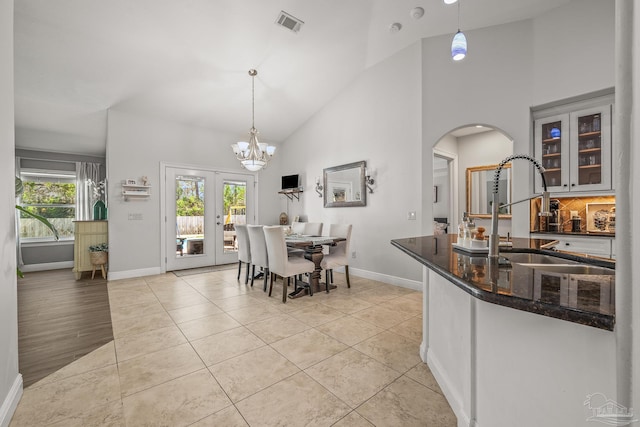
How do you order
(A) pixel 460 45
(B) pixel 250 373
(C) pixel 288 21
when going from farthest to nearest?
1. (C) pixel 288 21
2. (A) pixel 460 45
3. (B) pixel 250 373

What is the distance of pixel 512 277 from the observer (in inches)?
43.3

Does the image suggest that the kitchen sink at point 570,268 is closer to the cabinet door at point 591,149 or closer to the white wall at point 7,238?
the cabinet door at point 591,149

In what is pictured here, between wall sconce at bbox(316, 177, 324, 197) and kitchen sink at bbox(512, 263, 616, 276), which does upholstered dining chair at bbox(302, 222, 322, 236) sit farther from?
kitchen sink at bbox(512, 263, 616, 276)

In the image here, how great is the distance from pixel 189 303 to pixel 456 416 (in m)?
3.09

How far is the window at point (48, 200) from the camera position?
18.2 feet

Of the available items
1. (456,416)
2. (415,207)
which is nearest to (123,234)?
(415,207)

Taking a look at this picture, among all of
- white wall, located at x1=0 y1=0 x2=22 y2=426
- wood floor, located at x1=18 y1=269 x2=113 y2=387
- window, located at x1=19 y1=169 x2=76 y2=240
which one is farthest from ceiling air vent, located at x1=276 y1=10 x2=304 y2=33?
window, located at x1=19 y1=169 x2=76 y2=240

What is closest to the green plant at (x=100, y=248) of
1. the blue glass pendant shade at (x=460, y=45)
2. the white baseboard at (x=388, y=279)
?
the white baseboard at (x=388, y=279)

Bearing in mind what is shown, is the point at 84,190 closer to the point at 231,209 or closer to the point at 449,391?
the point at 231,209

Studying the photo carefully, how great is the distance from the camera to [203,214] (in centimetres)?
570

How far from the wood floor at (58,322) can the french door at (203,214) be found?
1.36 metres

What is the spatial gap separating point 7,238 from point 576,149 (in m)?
5.02

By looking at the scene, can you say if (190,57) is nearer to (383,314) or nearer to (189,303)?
(189,303)

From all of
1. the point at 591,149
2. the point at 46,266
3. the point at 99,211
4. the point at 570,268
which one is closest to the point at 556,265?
the point at 570,268
